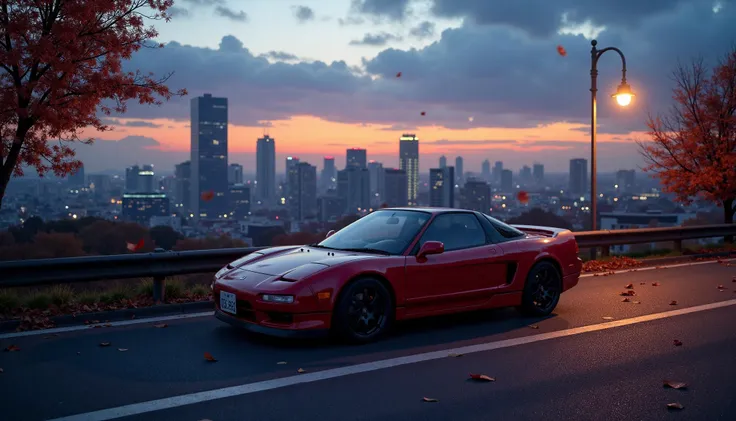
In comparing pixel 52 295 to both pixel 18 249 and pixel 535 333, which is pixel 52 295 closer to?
pixel 535 333

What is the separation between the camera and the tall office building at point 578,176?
4377 inches

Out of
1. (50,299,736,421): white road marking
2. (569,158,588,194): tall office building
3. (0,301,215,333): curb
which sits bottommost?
(50,299,736,421): white road marking

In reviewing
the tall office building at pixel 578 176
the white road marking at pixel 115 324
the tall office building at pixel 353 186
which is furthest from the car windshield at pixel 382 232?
the tall office building at pixel 578 176

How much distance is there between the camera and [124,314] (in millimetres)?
7965

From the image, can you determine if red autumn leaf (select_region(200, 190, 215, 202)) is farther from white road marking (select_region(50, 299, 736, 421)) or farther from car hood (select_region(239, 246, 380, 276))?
white road marking (select_region(50, 299, 736, 421))

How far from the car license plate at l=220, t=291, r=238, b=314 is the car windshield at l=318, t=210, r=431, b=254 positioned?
1.48m

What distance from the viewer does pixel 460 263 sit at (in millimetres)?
7520

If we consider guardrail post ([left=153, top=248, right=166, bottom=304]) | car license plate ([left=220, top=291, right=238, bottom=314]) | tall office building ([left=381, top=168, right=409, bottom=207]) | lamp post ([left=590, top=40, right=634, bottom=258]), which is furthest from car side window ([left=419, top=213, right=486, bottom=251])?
tall office building ([left=381, top=168, right=409, bottom=207])

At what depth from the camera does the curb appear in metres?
7.28

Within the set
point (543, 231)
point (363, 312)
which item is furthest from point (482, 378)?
point (543, 231)

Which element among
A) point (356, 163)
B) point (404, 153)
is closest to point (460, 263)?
point (404, 153)

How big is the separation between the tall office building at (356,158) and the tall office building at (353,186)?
596cm

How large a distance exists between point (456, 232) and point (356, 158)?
11412 centimetres

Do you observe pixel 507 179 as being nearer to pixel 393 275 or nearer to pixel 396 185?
pixel 396 185
